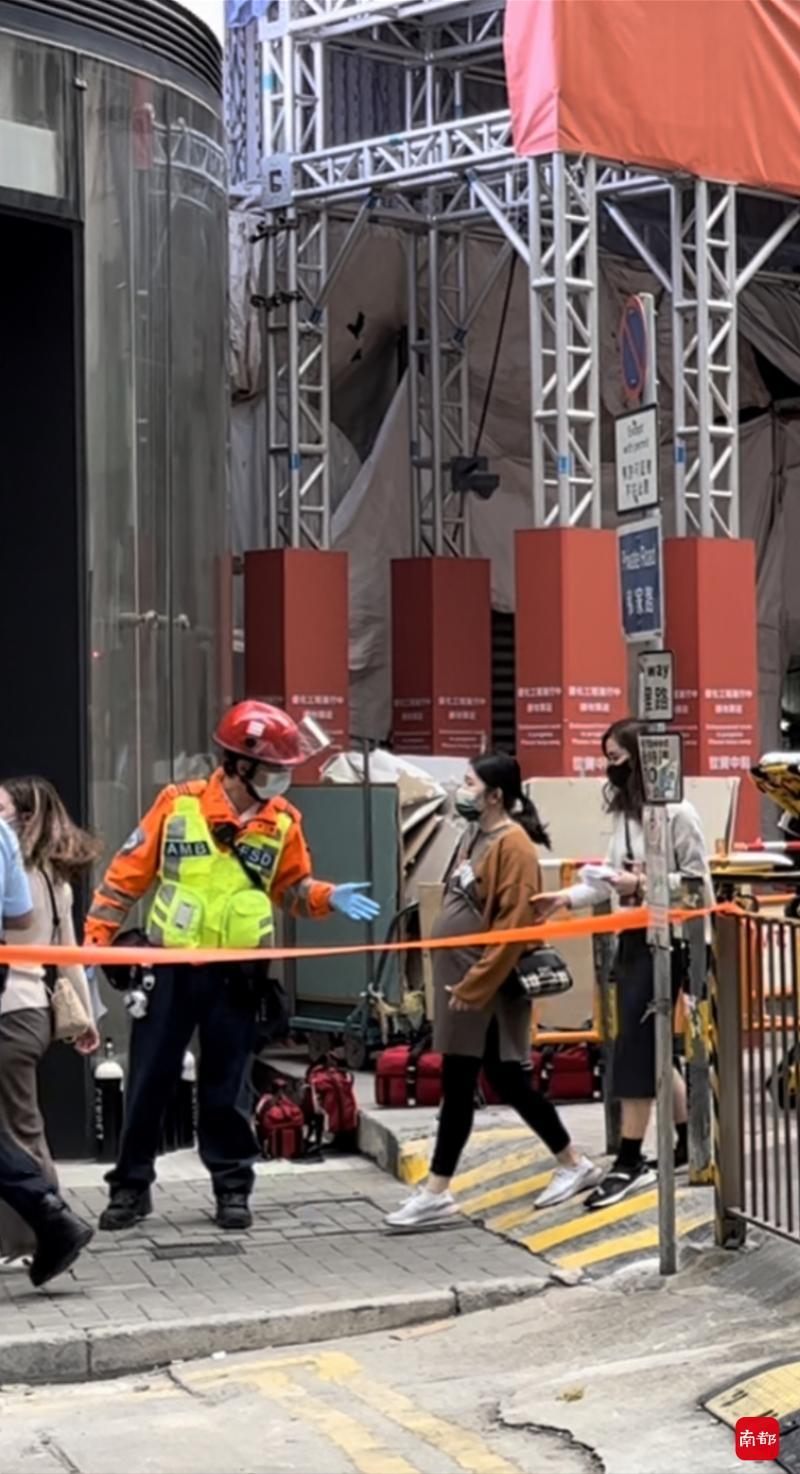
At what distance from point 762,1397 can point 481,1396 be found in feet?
3.05

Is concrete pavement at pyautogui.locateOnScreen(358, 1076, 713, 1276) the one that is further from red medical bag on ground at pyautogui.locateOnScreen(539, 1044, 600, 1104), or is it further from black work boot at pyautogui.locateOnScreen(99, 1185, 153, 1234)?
black work boot at pyautogui.locateOnScreen(99, 1185, 153, 1234)

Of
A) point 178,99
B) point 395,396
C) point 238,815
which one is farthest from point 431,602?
point 238,815

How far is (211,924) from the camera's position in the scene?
930 centimetres

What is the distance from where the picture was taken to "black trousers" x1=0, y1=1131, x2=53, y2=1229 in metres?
8.05

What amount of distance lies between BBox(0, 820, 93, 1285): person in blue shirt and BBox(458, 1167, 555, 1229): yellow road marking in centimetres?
202

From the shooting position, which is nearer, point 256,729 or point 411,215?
point 256,729

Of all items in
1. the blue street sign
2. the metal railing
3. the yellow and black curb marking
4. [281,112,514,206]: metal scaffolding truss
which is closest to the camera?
the metal railing

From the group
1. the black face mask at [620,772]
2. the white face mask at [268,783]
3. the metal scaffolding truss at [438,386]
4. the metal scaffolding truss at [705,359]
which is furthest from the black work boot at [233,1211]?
the metal scaffolding truss at [438,386]

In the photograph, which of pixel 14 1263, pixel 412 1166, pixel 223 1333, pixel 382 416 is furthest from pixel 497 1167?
pixel 382 416

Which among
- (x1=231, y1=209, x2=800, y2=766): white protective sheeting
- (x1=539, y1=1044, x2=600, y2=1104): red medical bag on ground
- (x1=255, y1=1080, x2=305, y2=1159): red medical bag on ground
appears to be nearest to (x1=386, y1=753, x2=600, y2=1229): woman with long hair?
(x1=255, y1=1080, x2=305, y2=1159): red medical bag on ground

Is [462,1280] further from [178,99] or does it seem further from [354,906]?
[178,99]

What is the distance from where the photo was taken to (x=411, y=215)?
65.5 ft

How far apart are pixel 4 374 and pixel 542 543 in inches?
246

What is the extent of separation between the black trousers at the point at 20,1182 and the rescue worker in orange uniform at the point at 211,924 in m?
1.20
